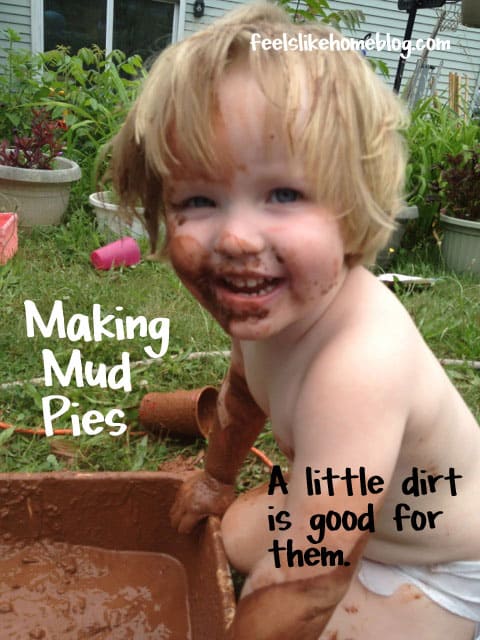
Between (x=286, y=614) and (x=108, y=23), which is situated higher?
(x=108, y=23)

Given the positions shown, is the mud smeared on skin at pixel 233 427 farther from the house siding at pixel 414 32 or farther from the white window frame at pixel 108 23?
the house siding at pixel 414 32

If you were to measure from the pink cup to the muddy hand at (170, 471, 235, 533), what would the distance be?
1905 millimetres

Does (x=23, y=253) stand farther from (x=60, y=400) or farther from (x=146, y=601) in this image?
(x=146, y=601)

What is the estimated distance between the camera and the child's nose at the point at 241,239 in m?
0.85

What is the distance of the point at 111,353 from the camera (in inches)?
91.9

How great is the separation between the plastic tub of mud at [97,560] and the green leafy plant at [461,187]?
3.03 m

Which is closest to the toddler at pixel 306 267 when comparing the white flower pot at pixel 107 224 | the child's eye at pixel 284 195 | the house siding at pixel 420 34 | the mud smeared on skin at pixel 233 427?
the child's eye at pixel 284 195

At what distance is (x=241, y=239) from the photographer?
0.85 m

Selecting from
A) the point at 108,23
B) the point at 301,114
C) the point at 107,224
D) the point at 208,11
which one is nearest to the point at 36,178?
the point at 107,224

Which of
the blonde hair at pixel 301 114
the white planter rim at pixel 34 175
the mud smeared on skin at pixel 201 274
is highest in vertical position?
the blonde hair at pixel 301 114

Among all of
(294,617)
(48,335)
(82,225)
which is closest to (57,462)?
(48,335)

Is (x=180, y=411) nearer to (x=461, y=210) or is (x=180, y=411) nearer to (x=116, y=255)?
(x=116, y=255)

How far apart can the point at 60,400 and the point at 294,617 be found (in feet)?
4.33

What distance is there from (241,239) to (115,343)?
5.32 feet
